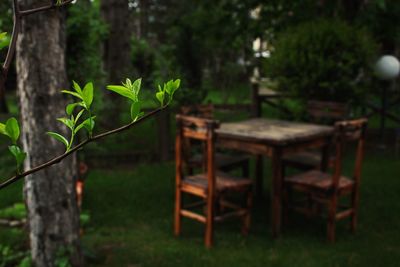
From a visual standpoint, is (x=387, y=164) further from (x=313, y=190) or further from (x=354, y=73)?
(x=313, y=190)

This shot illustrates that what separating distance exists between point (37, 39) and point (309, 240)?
302 centimetres

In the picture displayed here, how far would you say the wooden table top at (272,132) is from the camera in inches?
193

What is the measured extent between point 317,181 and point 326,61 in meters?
3.96

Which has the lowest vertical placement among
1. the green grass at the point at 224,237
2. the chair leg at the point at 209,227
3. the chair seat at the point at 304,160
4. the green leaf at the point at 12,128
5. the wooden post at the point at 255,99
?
the green grass at the point at 224,237

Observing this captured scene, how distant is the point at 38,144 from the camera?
381cm

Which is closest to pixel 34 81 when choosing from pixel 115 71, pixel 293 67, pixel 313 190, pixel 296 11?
pixel 313 190

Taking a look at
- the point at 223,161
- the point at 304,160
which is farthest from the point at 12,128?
the point at 304,160

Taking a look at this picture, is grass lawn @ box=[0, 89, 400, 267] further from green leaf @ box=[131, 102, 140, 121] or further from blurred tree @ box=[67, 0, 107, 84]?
green leaf @ box=[131, 102, 140, 121]

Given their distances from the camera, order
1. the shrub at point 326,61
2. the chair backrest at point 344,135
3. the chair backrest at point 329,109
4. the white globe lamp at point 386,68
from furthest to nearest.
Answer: the white globe lamp at point 386,68 < the shrub at point 326,61 < the chair backrest at point 329,109 < the chair backrest at point 344,135

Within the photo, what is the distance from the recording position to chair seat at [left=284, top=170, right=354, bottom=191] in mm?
4848

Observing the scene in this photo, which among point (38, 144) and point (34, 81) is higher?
point (34, 81)

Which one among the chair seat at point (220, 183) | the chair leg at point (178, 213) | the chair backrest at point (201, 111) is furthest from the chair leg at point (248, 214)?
the chair backrest at point (201, 111)

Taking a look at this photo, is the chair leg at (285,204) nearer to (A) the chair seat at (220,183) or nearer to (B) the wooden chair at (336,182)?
(B) the wooden chair at (336,182)

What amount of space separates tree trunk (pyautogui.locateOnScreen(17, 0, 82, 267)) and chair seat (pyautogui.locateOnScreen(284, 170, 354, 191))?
2.09 meters
